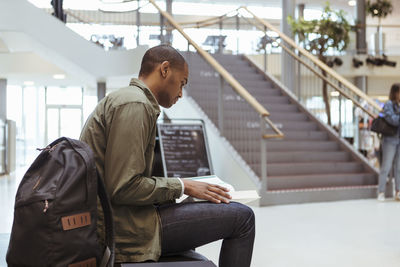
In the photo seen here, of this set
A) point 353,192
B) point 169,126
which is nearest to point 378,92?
point 353,192

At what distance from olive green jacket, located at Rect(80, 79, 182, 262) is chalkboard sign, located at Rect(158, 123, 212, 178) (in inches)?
151

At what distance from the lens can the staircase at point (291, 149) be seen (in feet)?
19.3

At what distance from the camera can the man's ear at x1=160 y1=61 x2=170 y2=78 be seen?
5.47 ft

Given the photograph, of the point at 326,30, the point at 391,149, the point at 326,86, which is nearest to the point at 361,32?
the point at 326,30

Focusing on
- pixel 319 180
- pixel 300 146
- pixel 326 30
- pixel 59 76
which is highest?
pixel 326 30

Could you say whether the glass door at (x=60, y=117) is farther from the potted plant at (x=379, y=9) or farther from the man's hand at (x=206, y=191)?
the man's hand at (x=206, y=191)

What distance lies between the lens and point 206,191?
5.54ft

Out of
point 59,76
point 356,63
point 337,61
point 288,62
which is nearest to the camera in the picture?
point 288,62

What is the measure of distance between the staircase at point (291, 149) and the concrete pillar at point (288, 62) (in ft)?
4.76

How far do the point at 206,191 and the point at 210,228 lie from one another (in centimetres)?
13

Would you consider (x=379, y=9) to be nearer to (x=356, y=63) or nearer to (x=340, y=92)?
(x=356, y=63)

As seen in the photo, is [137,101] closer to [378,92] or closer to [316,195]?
[316,195]

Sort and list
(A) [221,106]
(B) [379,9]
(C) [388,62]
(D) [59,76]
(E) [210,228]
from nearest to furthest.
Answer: (E) [210,228] → (A) [221,106] → (D) [59,76] → (B) [379,9] → (C) [388,62]

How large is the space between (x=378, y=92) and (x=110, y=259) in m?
15.2
